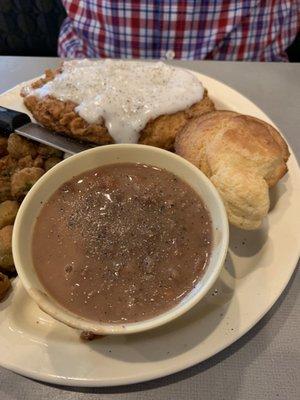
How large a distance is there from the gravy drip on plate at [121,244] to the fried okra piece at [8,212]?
26 cm

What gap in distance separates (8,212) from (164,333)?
2.09 feet

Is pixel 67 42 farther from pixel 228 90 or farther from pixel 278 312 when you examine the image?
pixel 278 312

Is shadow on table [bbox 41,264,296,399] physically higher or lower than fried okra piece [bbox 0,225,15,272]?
lower

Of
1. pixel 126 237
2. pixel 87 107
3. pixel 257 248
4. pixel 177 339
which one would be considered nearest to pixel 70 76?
pixel 87 107

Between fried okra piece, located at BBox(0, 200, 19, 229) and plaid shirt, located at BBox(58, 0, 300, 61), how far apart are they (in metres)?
1.18

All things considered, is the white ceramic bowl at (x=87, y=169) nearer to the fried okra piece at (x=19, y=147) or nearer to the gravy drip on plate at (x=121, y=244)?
the gravy drip on plate at (x=121, y=244)

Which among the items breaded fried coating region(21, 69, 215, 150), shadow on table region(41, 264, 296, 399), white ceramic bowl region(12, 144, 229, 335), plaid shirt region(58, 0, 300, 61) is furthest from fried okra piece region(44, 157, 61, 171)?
plaid shirt region(58, 0, 300, 61)

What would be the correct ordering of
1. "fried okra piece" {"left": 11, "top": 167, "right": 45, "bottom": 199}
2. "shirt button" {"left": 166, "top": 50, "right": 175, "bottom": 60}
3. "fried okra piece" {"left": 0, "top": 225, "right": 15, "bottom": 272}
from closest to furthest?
"fried okra piece" {"left": 0, "top": 225, "right": 15, "bottom": 272} → "fried okra piece" {"left": 11, "top": 167, "right": 45, "bottom": 199} → "shirt button" {"left": 166, "top": 50, "right": 175, "bottom": 60}

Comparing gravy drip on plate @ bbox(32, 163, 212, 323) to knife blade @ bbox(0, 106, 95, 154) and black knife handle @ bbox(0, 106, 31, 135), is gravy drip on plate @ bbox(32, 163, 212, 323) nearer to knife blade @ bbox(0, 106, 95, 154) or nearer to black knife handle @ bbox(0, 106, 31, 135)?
knife blade @ bbox(0, 106, 95, 154)

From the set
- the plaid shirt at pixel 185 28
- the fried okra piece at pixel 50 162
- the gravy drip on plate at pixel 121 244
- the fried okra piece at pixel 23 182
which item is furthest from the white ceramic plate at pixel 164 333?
the plaid shirt at pixel 185 28

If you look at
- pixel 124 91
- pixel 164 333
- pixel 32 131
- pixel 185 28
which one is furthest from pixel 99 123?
pixel 185 28

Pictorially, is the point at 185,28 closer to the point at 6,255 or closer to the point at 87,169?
the point at 87,169

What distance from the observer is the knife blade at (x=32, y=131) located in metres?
1.52

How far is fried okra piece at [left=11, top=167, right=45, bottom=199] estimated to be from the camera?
1394 millimetres
